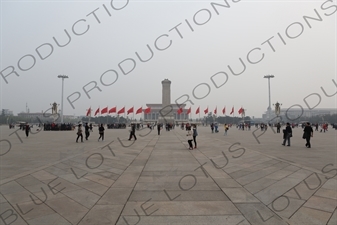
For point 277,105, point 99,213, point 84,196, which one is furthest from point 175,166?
point 277,105

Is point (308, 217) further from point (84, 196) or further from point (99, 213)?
point (84, 196)

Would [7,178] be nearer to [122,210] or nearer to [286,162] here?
[122,210]

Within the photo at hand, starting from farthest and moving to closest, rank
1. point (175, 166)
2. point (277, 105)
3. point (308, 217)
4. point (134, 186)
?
1. point (277, 105)
2. point (175, 166)
3. point (134, 186)
4. point (308, 217)

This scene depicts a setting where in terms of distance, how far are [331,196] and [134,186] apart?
446 cm

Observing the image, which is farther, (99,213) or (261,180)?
(261,180)

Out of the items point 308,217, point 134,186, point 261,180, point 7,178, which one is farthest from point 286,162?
point 7,178

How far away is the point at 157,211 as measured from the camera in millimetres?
4598

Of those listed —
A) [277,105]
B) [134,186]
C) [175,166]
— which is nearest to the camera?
[134,186]

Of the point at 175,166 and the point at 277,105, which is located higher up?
the point at 277,105

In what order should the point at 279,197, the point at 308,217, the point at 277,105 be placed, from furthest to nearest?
the point at 277,105
the point at 279,197
the point at 308,217

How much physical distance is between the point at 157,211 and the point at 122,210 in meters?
0.65

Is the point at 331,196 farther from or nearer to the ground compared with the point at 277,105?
nearer to the ground

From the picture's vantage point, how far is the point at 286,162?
29.8 ft

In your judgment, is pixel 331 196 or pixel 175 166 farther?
pixel 175 166
